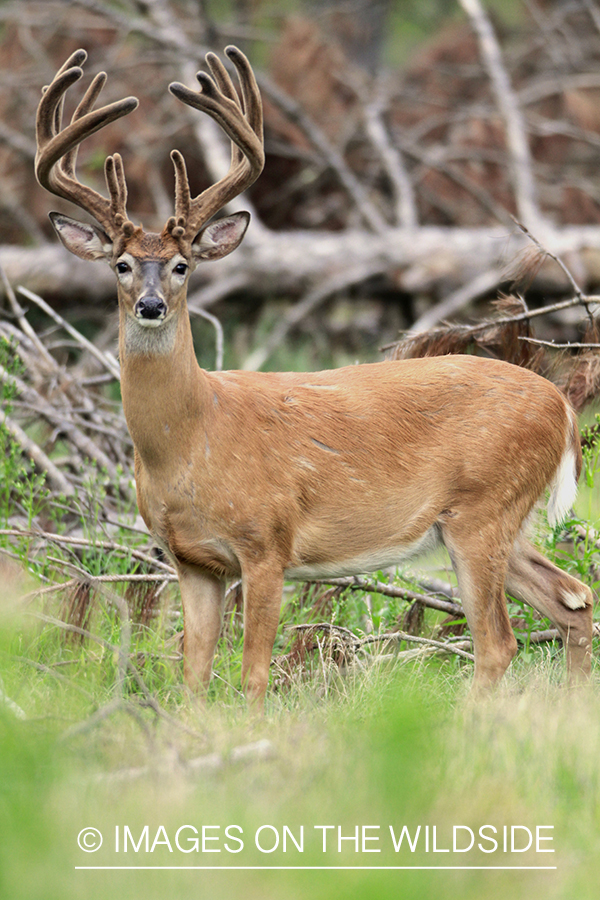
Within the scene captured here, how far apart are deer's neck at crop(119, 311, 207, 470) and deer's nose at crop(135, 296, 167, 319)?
0.73 ft

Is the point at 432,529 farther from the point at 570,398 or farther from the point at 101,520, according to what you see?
the point at 101,520

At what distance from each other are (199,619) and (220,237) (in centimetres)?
158

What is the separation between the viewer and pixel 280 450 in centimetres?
434

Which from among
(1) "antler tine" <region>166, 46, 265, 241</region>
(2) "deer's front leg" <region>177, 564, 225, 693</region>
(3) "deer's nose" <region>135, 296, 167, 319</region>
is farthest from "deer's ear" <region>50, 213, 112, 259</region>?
(2) "deer's front leg" <region>177, 564, 225, 693</region>

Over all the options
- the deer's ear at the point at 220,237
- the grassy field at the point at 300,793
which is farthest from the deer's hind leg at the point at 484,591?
the deer's ear at the point at 220,237

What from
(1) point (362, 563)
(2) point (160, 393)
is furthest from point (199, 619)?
(2) point (160, 393)

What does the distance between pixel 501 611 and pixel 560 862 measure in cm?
179

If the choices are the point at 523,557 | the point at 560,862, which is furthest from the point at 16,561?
the point at 560,862

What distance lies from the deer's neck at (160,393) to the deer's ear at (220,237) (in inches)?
13.3

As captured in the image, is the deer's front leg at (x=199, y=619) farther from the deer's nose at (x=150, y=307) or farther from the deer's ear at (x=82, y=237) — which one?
the deer's ear at (x=82, y=237)

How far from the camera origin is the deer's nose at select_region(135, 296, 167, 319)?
3.88m

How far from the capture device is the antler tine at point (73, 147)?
4.15 m

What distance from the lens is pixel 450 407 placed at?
454 centimetres

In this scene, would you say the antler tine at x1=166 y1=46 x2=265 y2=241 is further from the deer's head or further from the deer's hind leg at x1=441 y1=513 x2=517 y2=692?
the deer's hind leg at x1=441 y1=513 x2=517 y2=692
